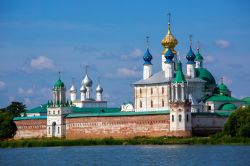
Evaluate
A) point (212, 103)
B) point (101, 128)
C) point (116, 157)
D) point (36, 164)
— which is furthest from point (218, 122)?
point (36, 164)

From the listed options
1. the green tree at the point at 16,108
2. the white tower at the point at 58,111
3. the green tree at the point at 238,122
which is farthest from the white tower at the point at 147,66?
the green tree at the point at 16,108

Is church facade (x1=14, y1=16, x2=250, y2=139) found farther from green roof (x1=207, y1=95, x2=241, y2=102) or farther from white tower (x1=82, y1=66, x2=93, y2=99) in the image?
white tower (x1=82, y1=66, x2=93, y2=99)

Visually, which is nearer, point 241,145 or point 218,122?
point 241,145

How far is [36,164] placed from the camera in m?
59.2

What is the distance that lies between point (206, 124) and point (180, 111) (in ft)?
11.4

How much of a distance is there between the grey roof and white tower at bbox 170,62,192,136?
4.97 metres

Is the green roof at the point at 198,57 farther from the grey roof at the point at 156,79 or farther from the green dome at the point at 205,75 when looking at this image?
the grey roof at the point at 156,79

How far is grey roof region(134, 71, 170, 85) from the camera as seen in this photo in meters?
93.1

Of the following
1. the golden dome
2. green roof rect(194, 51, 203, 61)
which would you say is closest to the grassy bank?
the golden dome

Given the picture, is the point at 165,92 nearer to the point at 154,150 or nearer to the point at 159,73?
the point at 159,73

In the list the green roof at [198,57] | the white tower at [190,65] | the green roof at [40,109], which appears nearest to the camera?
the white tower at [190,65]

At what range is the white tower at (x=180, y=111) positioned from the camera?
282ft

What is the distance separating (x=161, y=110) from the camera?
3593 inches

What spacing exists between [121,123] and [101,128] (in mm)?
2626
